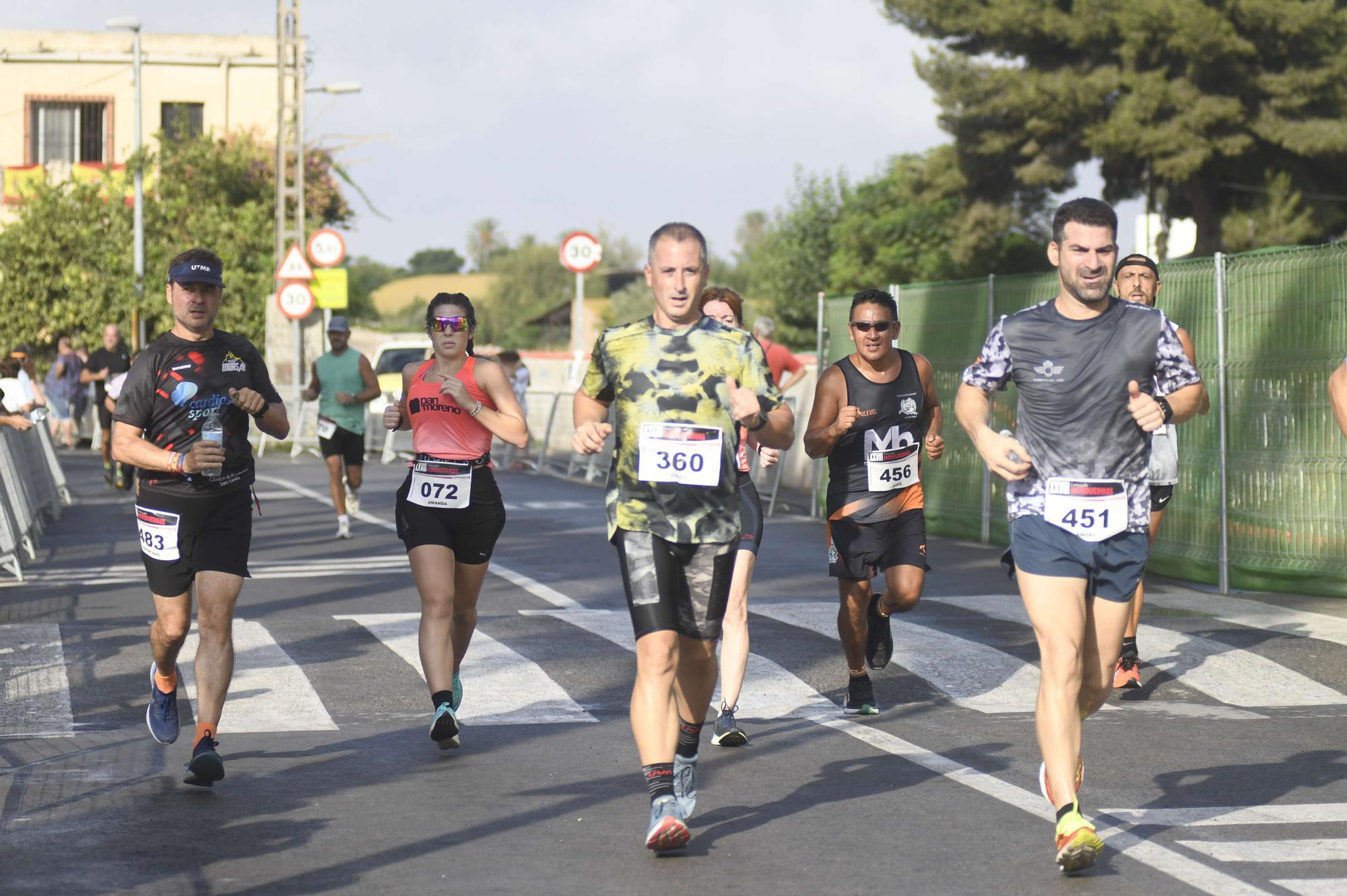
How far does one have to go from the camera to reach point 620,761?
23.9 feet

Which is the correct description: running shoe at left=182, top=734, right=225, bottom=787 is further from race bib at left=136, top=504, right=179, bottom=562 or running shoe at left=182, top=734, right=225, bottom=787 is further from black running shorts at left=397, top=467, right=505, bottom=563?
black running shorts at left=397, top=467, right=505, bottom=563

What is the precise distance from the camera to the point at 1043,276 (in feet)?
51.0

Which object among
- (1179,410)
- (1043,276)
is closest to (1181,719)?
(1179,410)

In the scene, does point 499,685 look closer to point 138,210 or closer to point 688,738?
point 688,738

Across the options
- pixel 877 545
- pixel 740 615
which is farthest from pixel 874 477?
pixel 740 615

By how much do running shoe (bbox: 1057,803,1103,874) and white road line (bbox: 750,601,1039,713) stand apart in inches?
109

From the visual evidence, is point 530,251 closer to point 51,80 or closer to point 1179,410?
point 51,80

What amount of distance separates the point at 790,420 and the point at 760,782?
5.02 ft

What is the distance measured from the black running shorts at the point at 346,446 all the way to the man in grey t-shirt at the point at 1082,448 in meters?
11.6

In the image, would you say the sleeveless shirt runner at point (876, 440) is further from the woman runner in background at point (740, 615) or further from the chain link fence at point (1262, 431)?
the chain link fence at point (1262, 431)

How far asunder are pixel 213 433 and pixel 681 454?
81.5 inches

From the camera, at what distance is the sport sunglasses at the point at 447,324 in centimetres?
791

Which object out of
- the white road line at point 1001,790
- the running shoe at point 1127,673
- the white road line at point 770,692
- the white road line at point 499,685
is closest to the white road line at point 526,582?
the white road line at point 499,685

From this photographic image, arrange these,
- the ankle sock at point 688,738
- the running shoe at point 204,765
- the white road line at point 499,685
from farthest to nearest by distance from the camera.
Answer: the white road line at point 499,685 → the running shoe at point 204,765 → the ankle sock at point 688,738
